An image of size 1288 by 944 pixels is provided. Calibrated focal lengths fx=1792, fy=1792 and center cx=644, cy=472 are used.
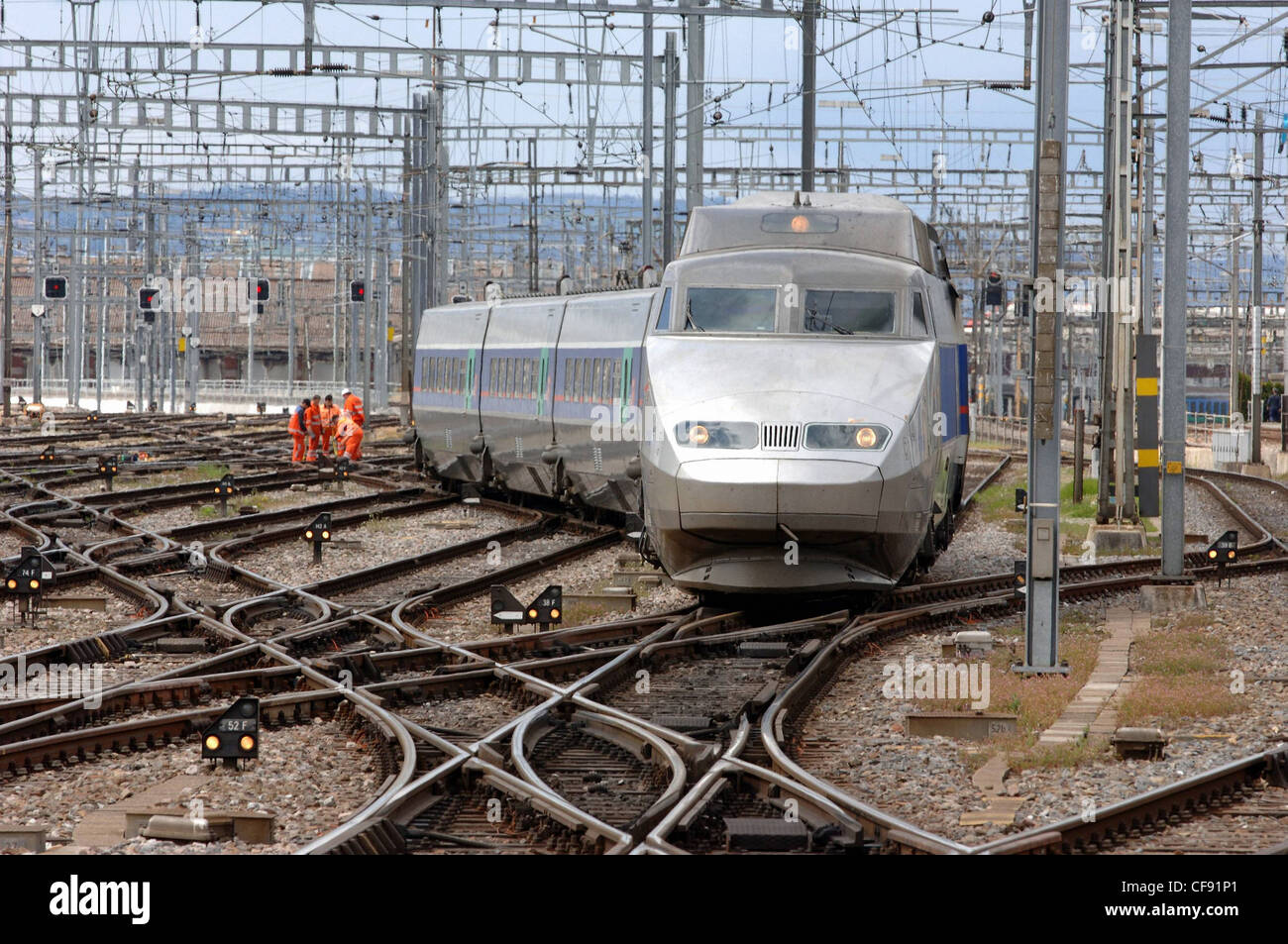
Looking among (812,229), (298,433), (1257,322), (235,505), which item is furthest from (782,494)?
(1257,322)

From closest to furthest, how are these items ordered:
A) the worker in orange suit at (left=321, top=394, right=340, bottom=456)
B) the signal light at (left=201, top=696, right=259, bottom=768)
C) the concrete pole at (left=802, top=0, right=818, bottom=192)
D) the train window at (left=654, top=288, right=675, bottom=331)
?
the signal light at (left=201, top=696, right=259, bottom=768) → the train window at (left=654, top=288, right=675, bottom=331) → the concrete pole at (left=802, top=0, right=818, bottom=192) → the worker in orange suit at (left=321, top=394, right=340, bottom=456)

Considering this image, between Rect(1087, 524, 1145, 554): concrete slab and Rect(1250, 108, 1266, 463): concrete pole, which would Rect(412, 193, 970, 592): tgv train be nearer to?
Rect(1087, 524, 1145, 554): concrete slab

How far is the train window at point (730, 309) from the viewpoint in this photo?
546 inches

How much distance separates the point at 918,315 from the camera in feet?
46.0

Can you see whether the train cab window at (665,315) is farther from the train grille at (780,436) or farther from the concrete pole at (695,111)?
the concrete pole at (695,111)

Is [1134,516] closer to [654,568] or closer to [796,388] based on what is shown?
[654,568]

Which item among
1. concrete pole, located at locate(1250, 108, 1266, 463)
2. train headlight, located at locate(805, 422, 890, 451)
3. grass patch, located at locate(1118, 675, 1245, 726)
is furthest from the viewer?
concrete pole, located at locate(1250, 108, 1266, 463)

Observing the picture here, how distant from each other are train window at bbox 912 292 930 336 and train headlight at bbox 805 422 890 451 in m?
1.63

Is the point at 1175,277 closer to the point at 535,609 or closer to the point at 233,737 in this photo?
the point at 535,609

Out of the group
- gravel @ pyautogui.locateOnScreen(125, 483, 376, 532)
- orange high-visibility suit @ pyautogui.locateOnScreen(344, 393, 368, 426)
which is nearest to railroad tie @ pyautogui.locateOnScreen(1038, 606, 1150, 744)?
gravel @ pyautogui.locateOnScreen(125, 483, 376, 532)

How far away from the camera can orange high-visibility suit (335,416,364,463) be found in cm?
3519

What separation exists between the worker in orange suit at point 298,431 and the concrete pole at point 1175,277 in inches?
849

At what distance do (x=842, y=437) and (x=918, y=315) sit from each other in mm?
2026
